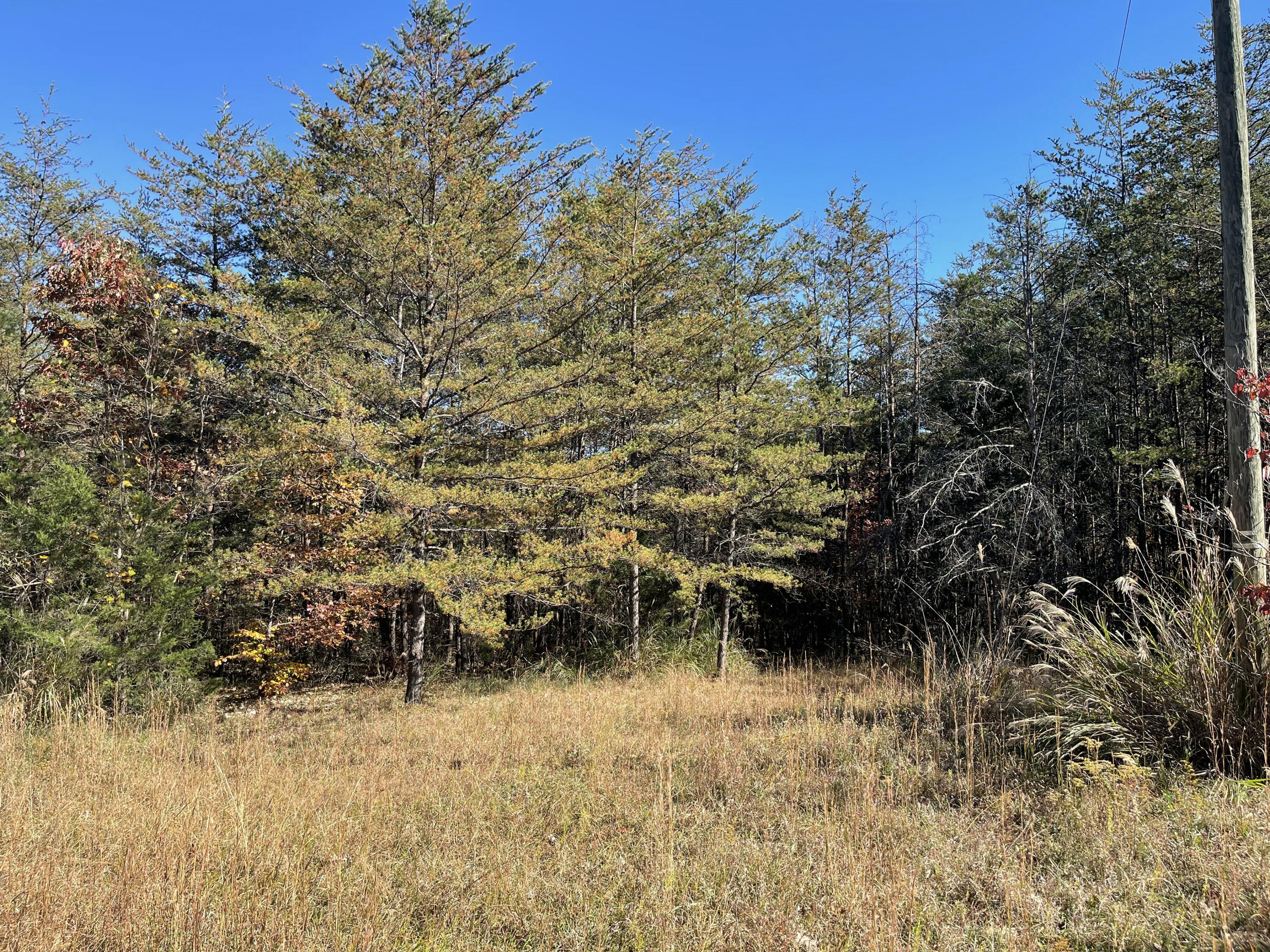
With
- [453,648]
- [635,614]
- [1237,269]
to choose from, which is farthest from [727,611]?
[1237,269]

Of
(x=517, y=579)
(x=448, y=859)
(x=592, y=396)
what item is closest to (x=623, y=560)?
(x=517, y=579)

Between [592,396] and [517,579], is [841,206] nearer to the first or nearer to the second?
[592,396]

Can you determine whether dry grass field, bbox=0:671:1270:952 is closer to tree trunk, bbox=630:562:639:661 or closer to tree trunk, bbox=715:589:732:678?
tree trunk, bbox=630:562:639:661

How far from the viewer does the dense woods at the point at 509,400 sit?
24.0 feet

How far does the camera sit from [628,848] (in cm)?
346

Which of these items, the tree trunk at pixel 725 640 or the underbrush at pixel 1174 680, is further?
the tree trunk at pixel 725 640

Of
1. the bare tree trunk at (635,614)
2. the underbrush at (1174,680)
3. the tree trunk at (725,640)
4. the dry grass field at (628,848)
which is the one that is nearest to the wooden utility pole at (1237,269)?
the underbrush at (1174,680)

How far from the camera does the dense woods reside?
7.30 meters

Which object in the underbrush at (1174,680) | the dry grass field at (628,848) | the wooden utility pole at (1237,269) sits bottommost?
the dry grass field at (628,848)

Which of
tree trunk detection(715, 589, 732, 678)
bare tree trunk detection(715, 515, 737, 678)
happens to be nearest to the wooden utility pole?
bare tree trunk detection(715, 515, 737, 678)

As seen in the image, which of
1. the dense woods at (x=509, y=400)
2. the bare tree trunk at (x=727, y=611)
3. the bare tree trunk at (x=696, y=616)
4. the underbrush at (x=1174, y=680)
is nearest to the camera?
the underbrush at (x=1174, y=680)

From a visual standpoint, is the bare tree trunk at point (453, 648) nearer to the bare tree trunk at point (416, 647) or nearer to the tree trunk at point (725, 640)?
the bare tree trunk at point (416, 647)

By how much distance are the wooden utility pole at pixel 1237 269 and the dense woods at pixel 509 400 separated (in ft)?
5.96

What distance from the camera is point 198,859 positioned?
10.2 ft
